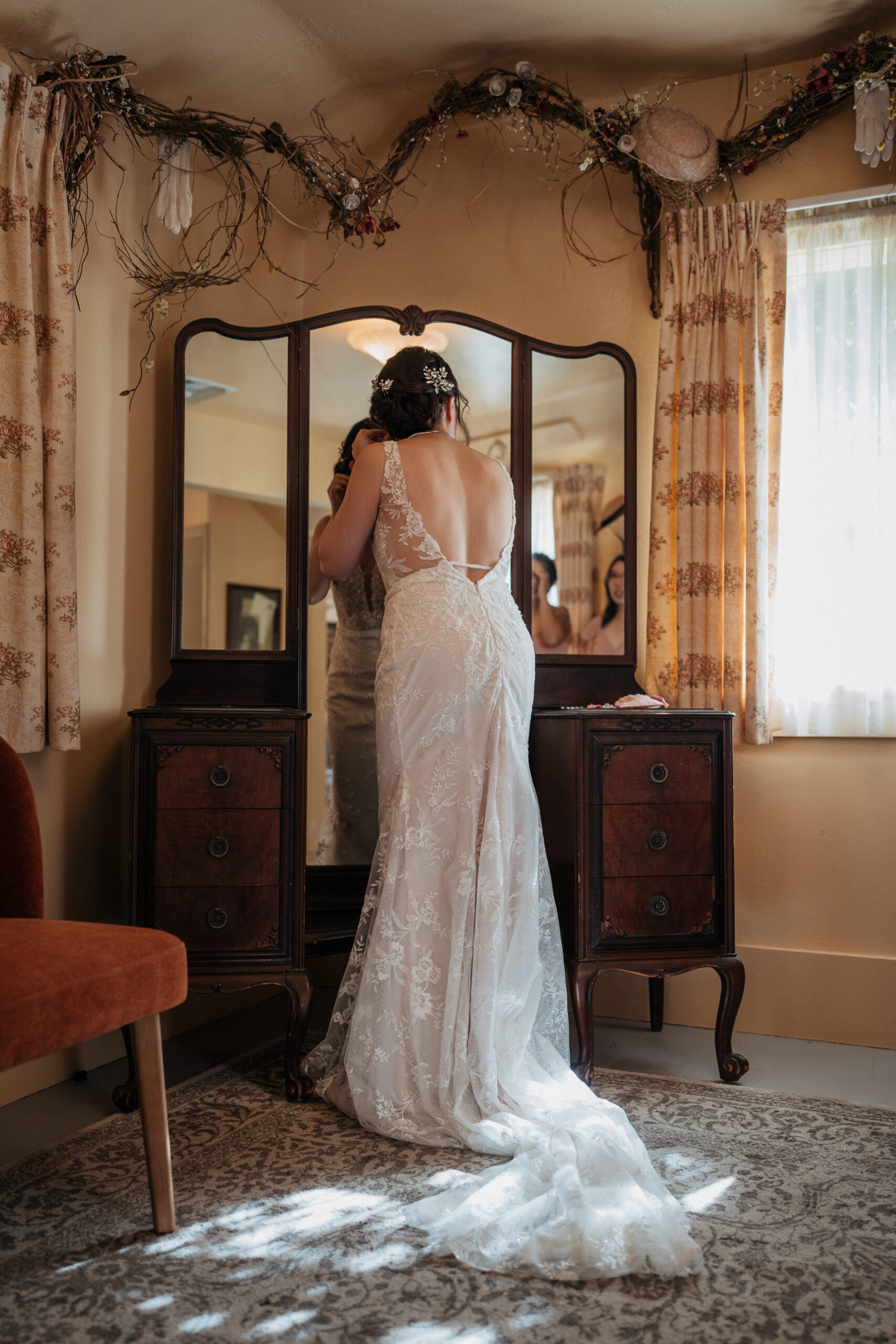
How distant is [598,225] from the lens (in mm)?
3365

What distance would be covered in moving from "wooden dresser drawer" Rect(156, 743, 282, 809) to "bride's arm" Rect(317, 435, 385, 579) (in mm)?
553

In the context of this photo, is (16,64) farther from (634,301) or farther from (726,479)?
(726,479)

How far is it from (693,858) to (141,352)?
216 cm

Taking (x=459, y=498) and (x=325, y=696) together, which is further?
(x=325, y=696)

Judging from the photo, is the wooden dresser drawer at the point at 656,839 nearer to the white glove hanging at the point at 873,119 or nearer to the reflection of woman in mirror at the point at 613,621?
the reflection of woman in mirror at the point at 613,621

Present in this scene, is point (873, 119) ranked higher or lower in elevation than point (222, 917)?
higher

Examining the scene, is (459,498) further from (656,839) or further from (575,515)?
(656,839)

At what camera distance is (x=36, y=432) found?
95.6 inches

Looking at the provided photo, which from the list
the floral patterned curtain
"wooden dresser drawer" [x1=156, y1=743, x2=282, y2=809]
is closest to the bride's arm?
"wooden dresser drawer" [x1=156, y1=743, x2=282, y2=809]

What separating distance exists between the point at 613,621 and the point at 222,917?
59.0 inches

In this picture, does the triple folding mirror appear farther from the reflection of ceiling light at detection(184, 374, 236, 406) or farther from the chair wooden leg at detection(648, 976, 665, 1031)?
the chair wooden leg at detection(648, 976, 665, 1031)

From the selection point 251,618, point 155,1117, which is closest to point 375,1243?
point 155,1117

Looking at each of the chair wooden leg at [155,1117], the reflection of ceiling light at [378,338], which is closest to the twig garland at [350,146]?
the reflection of ceiling light at [378,338]

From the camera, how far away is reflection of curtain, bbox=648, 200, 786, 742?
9.87ft
